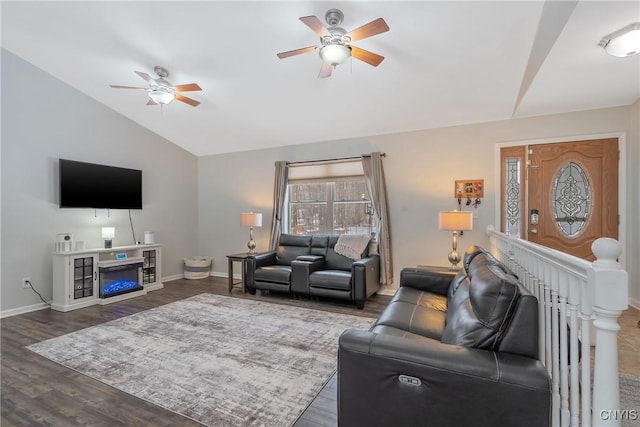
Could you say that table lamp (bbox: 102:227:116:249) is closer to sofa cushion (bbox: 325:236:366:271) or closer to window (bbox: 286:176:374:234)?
window (bbox: 286:176:374:234)

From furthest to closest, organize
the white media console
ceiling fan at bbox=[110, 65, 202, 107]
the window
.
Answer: the window < the white media console < ceiling fan at bbox=[110, 65, 202, 107]

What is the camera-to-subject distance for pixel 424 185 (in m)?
4.33

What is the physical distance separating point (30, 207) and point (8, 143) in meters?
0.83

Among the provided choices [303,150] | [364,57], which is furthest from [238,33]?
[303,150]

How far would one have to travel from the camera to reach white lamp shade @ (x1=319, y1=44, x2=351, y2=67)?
2.41 meters

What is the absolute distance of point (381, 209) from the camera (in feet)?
14.6

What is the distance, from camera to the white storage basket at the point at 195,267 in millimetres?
5719

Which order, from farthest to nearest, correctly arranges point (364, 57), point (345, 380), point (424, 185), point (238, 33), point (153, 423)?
point (424, 185), point (238, 33), point (364, 57), point (153, 423), point (345, 380)

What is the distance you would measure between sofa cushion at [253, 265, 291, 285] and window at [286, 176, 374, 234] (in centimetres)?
115

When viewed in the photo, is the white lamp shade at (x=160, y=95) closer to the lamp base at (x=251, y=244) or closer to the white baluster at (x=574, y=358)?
the lamp base at (x=251, y=244)

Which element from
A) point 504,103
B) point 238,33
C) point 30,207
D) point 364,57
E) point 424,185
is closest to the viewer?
point 364,57

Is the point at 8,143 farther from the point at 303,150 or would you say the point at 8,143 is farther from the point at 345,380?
the point at 345,380

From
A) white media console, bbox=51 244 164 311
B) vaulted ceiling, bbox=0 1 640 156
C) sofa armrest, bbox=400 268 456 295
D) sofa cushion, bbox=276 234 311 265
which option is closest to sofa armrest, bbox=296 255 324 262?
sofa cushion, bbox=276 234 311 265

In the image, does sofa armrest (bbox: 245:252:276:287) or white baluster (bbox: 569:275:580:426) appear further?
sofa armrest (bbox: 245:252:276:287)
